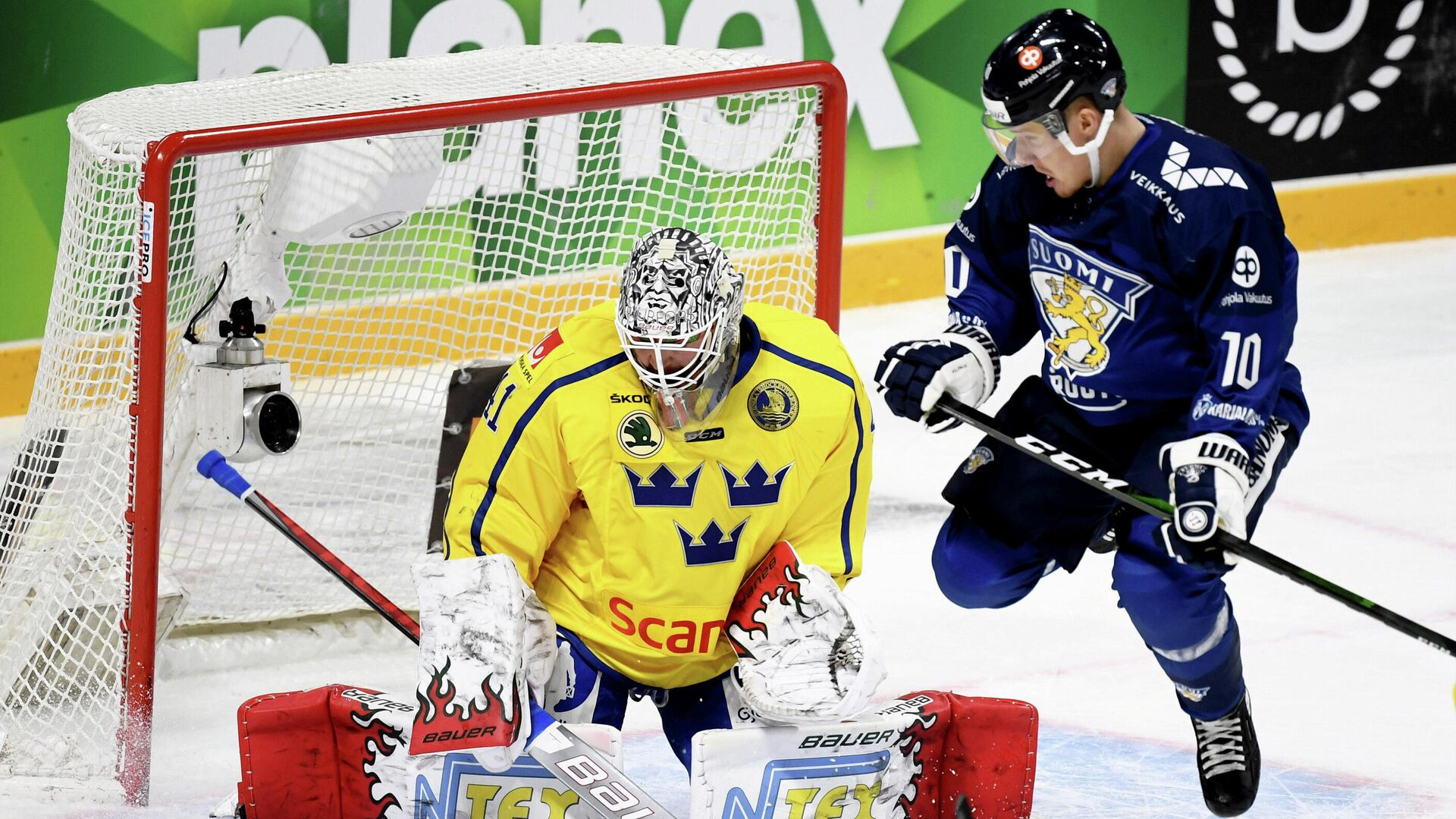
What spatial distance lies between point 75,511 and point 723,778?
52.3 inches

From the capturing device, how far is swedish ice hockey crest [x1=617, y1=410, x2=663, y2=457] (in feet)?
9.02

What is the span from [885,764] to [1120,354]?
75 cm

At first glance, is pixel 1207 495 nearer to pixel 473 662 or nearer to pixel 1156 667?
pixel 473 662

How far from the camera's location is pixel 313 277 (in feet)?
13.2

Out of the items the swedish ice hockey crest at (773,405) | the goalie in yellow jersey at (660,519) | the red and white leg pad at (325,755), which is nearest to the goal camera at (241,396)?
the red and white leg pad at (325,755)

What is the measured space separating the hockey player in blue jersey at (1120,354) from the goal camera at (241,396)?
3.48ft

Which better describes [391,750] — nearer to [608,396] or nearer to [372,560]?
[608,396]

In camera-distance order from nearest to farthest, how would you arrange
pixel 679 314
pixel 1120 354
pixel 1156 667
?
pixel 679 314 < pixel 1120 354 < pixel 1156 667

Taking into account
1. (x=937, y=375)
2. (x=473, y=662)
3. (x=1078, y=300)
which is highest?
(x=1078, y=300)

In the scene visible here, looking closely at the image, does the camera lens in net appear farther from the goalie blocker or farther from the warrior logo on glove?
the warrior logo on glove

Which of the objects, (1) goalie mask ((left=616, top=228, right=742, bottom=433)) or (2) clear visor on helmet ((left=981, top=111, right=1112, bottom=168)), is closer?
(1) goalie mask ((left=616, top=228, right=742, bottom=433))

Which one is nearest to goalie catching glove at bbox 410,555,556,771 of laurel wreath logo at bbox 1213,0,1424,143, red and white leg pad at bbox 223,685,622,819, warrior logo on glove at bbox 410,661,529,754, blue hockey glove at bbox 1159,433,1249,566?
warrior logo on glove at bbox 410,661,529,754

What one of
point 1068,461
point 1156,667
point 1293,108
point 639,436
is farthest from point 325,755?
point 1293,108

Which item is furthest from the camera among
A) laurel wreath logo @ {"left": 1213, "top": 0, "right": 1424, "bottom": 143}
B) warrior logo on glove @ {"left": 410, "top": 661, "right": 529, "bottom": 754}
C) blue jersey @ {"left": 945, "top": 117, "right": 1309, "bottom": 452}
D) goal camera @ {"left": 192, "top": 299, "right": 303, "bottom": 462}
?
laurel wreath logo @ {"left": 1213, "top": 0, "right": 1424, "bottom": 143}
